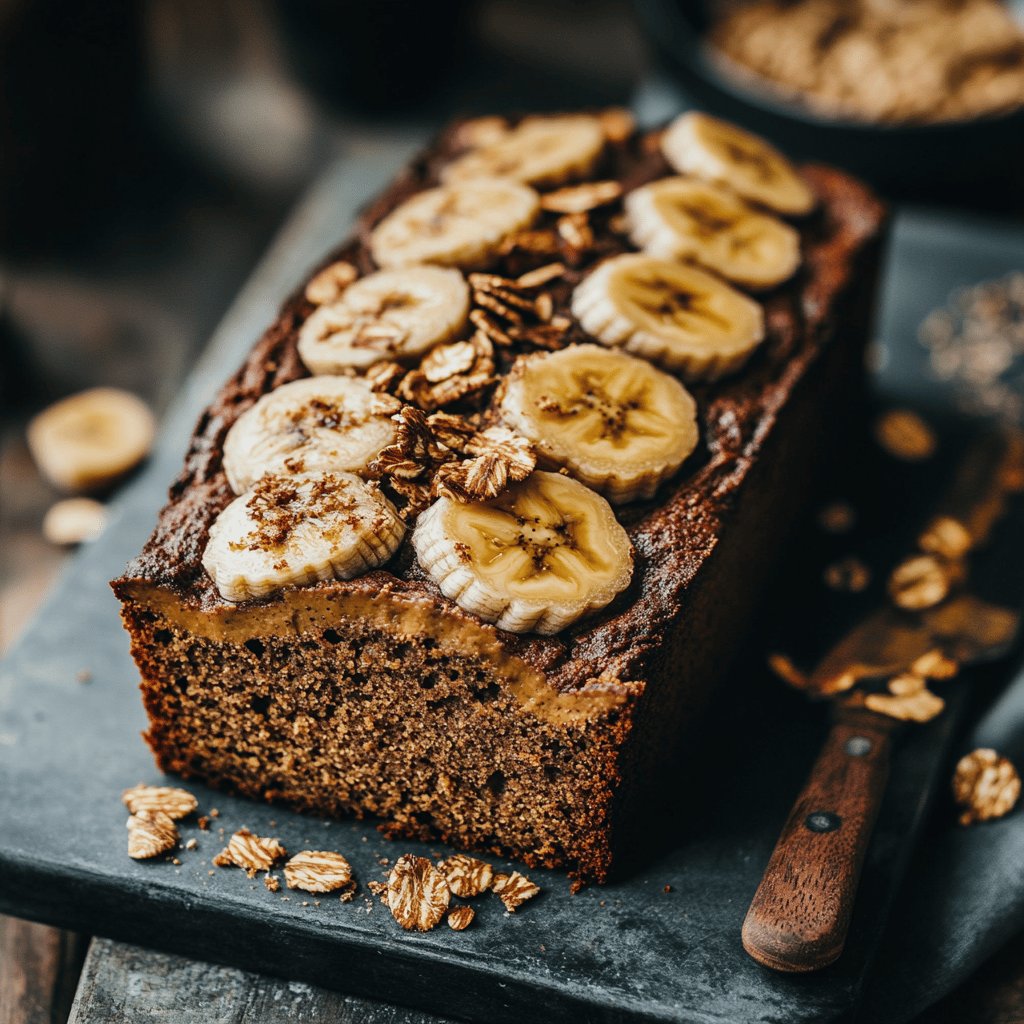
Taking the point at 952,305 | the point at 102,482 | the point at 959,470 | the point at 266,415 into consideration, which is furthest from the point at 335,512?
the point at 952,305

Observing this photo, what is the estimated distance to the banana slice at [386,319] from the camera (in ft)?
10.2

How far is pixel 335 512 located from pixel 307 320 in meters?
0.74

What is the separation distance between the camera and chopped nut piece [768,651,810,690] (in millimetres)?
3385

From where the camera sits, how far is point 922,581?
3.60 m

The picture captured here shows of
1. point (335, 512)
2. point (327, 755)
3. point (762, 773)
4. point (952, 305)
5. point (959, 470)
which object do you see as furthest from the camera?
point (952, 305)

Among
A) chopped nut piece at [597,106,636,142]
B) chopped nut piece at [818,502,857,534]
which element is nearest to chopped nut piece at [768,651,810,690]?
chopped nut piece at [818,502,857,534]

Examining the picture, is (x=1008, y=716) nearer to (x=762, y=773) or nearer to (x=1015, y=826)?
(x=1015, y=826)

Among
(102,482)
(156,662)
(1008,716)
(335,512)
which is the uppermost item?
(335,512)

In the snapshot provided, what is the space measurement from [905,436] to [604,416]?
58.1 inches

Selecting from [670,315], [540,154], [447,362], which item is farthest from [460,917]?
[540,154]

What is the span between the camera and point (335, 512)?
275 cm

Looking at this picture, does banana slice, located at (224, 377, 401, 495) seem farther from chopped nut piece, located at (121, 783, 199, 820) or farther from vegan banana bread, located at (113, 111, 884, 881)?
chopped nut piece, located at (121, 783, 199, 820)

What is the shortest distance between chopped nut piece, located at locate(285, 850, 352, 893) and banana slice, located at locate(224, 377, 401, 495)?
0.76 metres

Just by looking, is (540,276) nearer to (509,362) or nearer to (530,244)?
(530,244)
